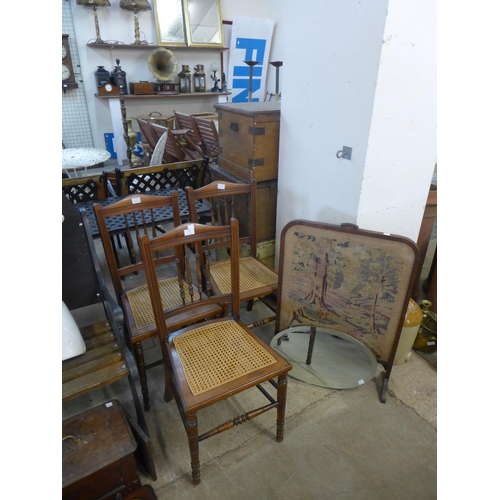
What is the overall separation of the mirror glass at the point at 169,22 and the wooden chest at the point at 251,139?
3.66 metres

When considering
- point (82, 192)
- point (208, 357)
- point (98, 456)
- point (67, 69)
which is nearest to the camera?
point (98, 456)

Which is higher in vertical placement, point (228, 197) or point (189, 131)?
point (189, 131)

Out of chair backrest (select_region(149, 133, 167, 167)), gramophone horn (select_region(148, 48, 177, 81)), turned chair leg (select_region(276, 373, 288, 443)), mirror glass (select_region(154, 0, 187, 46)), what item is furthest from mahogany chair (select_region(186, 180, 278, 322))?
mirror glass (select_region(154, 0, 187, 46))

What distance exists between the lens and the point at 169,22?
4.93 m

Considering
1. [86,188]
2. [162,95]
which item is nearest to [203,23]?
[162,95]

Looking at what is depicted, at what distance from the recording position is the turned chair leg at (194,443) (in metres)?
1.16

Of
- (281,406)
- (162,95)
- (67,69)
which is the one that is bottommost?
(281,406)

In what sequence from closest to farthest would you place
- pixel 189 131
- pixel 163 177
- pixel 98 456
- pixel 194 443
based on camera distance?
pixel 98 456 < pixel 194 443 < pixel 163 177 < pixel 189 131

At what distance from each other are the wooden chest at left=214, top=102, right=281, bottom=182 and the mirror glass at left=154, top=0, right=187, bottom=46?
12.0ft

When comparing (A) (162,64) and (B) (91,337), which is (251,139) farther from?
(A) (162,64)

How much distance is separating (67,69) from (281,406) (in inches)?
205

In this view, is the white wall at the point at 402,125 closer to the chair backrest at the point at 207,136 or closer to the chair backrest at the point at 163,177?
the chair backrest at the point at 163,177

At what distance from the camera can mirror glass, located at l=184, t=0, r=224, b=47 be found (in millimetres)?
4992
